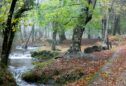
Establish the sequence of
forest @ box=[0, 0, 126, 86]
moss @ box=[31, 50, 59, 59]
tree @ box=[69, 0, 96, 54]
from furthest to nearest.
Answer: moss @ box=[31, 50, 59, 59], tree @ box=[69, 0, 96, 54], forest @ box=[0, 0, 126, 86]

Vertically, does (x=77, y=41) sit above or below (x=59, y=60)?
above

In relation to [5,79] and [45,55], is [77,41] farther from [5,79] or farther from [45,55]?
[5,79]

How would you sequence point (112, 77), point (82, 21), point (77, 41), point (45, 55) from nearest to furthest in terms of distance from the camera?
point (112, 77), point (82, 21), point (77, 41), point (45, 55)

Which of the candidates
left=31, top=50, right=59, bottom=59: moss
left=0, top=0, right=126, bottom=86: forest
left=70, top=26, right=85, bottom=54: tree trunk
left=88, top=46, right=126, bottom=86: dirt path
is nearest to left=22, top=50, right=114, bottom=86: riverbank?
left=0, top=0, right=126, bottom=86: forest

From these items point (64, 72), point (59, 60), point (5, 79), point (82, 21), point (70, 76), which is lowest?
point (59, 60)

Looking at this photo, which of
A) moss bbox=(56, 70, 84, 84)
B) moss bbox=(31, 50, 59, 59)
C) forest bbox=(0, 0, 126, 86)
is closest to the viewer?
forest bbox=(0, 0, 126, 86)

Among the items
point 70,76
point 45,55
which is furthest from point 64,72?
point 45,55

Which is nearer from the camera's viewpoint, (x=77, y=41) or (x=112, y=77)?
(x=112, y=77)

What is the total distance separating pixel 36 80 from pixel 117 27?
51450mm

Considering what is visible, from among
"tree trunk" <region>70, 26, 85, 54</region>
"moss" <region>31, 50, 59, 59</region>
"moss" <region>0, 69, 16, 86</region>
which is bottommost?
"moss" <region>31, 50, 59, 59</region>

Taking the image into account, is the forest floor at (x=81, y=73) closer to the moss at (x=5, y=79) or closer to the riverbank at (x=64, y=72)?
the riverbank at (x=64, y=72)

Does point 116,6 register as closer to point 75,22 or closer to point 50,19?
point 50,19

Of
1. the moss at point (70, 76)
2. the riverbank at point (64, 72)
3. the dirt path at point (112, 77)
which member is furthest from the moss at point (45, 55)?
the dirt path at point (112, 77)

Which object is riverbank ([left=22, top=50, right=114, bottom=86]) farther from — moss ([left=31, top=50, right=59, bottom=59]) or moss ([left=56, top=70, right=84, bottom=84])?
moss ([left=31, top=50, right=59, bottom=59])
